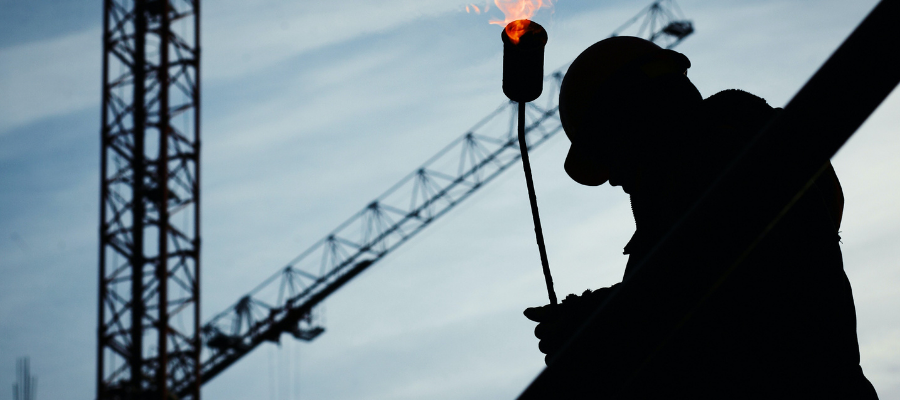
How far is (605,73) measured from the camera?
1.97m

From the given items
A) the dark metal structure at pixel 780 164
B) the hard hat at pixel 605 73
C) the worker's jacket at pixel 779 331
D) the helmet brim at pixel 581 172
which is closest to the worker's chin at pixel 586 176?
the helmet brim at pixel 581 172

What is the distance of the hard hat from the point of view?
188 cm

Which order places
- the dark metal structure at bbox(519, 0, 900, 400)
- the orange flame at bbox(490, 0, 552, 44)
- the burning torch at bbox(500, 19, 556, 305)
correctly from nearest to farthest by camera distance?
the dark metal structure at bbox(519, 0, 900, 400), the burning torch at bbox(500, 19, 556, 305), the orange flame at bbox(490, 0, 552, 44)

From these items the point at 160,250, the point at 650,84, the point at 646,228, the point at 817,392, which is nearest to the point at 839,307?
the point at 817,392

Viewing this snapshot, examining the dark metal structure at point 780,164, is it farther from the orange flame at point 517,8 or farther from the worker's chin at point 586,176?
the worker's chin at point 586,176

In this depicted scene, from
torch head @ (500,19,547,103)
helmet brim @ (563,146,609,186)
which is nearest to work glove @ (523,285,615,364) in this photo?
torch head @ (500,19,547,103)

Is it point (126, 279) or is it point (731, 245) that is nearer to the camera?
point (731, 245)

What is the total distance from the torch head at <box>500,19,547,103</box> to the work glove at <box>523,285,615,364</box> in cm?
47

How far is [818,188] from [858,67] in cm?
83

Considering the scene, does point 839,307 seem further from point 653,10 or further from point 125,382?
point 653,10

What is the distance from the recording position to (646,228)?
180cm

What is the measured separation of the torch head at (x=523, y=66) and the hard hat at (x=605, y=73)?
0.73 ft

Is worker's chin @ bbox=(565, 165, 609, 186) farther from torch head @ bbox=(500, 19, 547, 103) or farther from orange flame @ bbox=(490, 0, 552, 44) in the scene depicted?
torch head @ bbox=(500, 19, 547, 103)

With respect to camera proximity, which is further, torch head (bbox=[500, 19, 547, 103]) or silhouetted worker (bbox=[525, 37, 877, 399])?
torch head (bbox=[500, 19, 547, 103])
